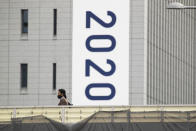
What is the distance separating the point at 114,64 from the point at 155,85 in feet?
24.3

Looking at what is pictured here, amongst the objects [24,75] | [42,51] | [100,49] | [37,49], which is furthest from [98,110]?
[24,75]

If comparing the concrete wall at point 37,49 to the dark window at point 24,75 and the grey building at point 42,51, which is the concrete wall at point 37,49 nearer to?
the grey building at point 42,51

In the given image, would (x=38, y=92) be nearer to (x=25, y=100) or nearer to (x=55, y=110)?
(x=25, y=100)

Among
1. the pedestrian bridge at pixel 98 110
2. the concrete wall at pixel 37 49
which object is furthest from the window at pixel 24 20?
the pedestrian bridge at pixel 98 110

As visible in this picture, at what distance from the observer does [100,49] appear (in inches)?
4082

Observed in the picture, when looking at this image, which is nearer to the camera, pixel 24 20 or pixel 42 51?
pixel 42 51

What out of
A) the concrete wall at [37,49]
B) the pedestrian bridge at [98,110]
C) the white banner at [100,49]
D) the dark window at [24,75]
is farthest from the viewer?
the dark window at [24,75]

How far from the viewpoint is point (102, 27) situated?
10419 centimetres

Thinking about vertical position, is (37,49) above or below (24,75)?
above

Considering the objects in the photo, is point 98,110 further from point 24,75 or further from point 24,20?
point 24,20

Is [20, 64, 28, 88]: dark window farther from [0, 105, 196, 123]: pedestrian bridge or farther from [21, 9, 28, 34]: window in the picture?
[0, 105, 196, 123]: pedestrian bridge

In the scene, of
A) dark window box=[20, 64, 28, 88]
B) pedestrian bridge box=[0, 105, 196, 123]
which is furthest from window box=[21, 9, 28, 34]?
pedestrian bridge box=[0, 105, 196, 123]

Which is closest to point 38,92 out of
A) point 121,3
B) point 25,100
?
point 25,100

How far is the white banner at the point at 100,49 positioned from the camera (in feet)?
336
